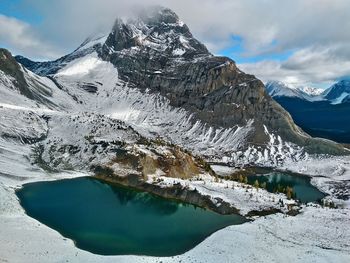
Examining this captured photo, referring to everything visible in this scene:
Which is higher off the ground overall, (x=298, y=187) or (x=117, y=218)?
(x=298, y=187)

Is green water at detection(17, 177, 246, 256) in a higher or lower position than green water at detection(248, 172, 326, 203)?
lower

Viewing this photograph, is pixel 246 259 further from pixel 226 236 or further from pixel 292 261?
pixel 226 236

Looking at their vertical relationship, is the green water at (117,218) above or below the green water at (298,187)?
below

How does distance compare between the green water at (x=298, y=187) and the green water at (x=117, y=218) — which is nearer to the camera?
the green water at (x=117, y=218)

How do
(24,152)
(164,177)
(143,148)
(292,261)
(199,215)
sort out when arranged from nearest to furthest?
1. (292,261)
2. (199,215)
3. (164,177)
4. (143,148)
5. (24,152)

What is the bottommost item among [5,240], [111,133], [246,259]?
[5,240]

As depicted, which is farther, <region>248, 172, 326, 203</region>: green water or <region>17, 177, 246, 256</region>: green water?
<region>248, 172, 326, 203</region>: green water

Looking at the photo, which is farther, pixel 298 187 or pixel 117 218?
pixel 298 187

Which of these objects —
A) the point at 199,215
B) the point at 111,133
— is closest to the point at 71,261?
the point at 199,215
